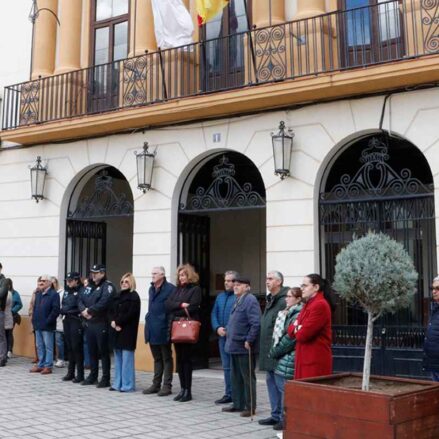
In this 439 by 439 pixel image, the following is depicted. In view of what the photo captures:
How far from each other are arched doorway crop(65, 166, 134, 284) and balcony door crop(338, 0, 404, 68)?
5.32 metres

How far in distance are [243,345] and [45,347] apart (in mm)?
4743

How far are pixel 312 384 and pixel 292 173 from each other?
533cm

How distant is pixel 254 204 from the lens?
1122 centimetres

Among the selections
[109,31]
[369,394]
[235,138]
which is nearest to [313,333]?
[369,394]

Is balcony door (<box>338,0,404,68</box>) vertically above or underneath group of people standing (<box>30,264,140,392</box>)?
above

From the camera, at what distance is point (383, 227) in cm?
988

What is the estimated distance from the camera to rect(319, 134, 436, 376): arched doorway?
9.55m

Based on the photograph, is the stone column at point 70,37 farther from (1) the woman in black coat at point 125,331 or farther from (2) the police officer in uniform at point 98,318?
(1) the woman in black coat at point 125,331

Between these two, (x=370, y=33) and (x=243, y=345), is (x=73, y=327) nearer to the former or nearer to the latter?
(x=243, y=345)

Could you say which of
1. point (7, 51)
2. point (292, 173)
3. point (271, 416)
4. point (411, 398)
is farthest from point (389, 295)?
point (7, 51)

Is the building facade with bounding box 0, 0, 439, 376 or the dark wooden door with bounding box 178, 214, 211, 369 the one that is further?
the dark wooden door with bounding box 178, 214, 211, 369

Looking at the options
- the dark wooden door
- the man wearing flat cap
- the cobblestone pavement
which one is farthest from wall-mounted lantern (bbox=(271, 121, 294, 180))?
the cobblestone pavement

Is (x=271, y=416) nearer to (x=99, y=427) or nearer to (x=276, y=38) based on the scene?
(x=99, y=427)

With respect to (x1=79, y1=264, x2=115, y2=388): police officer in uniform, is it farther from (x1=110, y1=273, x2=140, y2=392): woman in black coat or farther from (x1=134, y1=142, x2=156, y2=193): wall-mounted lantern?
(x1=134, y1=142, x2=156, y2=193): wall-mounted lantern
